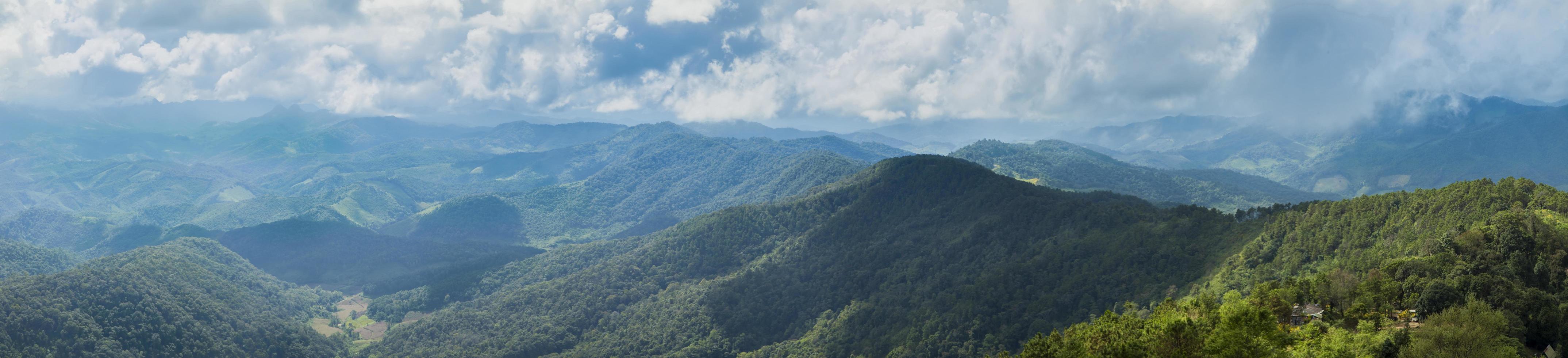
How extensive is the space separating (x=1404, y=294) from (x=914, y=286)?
94.0m

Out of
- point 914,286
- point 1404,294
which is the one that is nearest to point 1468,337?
point 1404,294

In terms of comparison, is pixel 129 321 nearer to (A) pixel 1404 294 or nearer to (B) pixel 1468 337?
(A) pixel 1404 294

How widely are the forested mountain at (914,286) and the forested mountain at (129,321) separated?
33.0 m

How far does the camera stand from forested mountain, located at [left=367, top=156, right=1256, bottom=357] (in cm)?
12375

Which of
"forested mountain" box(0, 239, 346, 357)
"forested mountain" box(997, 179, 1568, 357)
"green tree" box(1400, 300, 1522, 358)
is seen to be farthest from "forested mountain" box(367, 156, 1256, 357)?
"green tree" box(1400, 300, 1522, 358)

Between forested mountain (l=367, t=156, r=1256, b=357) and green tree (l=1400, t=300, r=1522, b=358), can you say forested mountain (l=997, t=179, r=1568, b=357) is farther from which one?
forested mountain (l=367, t=156, r=1256, b=357)

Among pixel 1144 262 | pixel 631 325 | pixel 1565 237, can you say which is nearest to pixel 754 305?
pixel 631 325

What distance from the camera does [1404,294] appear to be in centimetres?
6500

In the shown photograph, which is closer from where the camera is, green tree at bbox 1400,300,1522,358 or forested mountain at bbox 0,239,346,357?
green tree at bbox 1400,300,1522,358

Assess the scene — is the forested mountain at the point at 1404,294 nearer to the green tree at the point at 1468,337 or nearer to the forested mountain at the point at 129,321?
the green tree at the point at 1468,337

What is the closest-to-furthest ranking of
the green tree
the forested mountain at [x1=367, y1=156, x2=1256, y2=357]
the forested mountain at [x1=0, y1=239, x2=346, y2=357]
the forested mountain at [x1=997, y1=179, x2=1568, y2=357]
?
1. the green tree
2. the forested mountain at [x1=997, y1=179, x2=1568, y2=357]
3. the forested mountain at [x1=367, y1=156, x2=1256, y2=357]
4. the forested mountain at [x1=0, y1=239, x2=346, y2=357]

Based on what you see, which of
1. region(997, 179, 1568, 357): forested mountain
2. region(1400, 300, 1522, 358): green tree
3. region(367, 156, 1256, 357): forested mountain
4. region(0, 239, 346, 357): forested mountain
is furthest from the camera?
region(0, 239, 346, 357): forested mountain

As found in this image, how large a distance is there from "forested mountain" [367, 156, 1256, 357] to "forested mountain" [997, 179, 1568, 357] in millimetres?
27500

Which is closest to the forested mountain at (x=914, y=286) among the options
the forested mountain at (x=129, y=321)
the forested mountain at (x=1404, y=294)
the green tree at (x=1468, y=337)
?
the forested mountain at (x=1404, y=294)
